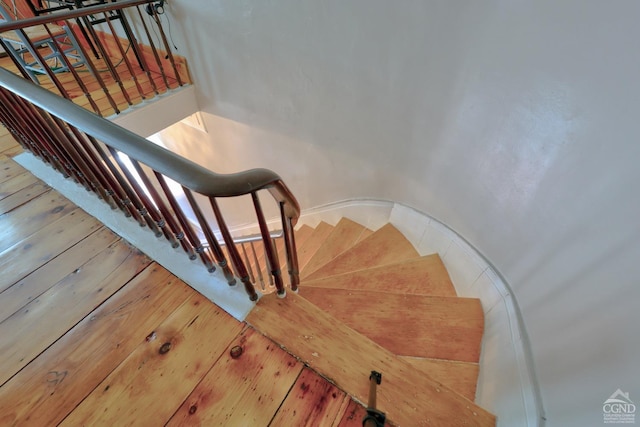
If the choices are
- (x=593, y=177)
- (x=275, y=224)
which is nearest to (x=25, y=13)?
(x=275, y=224)

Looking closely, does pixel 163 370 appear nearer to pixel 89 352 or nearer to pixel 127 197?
pixel 89 352

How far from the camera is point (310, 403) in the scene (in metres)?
0.89

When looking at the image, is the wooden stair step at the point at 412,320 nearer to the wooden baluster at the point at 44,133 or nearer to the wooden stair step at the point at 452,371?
the wooden stair step at the point at 452,371

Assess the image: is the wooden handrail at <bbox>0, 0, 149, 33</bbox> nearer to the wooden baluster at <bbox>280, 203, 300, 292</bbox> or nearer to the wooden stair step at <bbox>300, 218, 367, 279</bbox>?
the wooden baluster at <bbox>280, 203, 300, 292</bbox>

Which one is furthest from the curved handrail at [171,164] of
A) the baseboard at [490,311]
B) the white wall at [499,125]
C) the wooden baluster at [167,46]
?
the wooden baluster at [167,46]

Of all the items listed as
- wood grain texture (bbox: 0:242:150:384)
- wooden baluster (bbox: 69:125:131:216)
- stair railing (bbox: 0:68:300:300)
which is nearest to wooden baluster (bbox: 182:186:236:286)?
stair railing (bbox: 0:68:300:300)

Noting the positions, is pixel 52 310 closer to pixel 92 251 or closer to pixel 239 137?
pixel 92 251

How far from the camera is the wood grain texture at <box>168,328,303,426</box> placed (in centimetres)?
A: 85

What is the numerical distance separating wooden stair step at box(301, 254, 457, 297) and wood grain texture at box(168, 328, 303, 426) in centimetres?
72

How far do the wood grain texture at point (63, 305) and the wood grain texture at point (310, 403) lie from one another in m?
0.84

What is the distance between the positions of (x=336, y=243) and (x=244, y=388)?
1504mm

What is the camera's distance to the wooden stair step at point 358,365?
0.89 m

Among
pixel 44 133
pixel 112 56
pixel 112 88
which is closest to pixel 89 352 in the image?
pixel 44 133

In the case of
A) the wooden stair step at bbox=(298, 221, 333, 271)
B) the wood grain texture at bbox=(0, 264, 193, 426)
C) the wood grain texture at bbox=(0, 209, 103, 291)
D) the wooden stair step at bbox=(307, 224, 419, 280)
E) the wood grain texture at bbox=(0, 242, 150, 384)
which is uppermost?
the wood grain texture at bbox=(0, 209, 103, 291)
